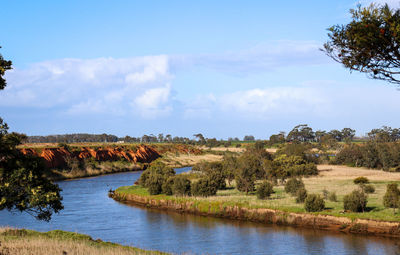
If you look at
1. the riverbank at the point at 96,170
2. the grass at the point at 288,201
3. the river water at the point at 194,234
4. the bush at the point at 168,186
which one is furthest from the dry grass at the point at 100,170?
the river water at the point at 194,234

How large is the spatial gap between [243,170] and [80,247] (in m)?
34.5

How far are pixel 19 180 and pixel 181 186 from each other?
121 ft

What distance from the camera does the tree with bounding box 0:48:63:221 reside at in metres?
14.4

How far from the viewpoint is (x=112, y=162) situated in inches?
4331

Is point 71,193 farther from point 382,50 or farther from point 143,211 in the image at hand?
point 382,50

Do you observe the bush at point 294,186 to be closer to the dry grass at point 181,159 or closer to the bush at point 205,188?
the bush at point 205,188

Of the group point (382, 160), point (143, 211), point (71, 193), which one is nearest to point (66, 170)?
point (71, 193)

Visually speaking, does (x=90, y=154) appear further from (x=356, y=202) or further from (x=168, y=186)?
(x=356, y=202)

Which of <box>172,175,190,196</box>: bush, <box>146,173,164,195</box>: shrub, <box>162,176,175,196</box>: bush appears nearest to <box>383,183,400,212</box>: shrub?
<box>172,175,190,196</box>: bush

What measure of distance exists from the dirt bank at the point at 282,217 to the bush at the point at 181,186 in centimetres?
230

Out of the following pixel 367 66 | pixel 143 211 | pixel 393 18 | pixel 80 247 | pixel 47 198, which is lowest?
pixel 143 211

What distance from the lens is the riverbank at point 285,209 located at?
33.6m

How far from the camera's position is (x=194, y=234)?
34.9 m

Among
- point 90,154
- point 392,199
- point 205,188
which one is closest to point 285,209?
point 392,199
